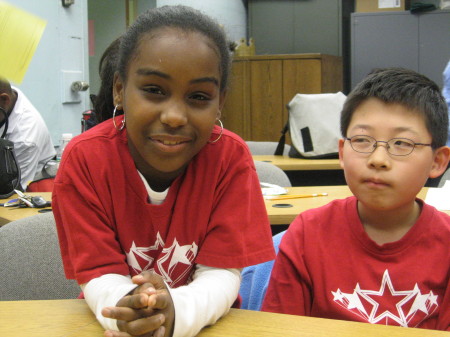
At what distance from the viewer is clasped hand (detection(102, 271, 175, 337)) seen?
0.82 m

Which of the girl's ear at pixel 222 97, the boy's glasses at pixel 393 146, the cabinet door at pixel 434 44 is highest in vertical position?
the cabinet door at pixel 434 44

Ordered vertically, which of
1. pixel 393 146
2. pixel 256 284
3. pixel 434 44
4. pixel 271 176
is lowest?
pixel 256 284

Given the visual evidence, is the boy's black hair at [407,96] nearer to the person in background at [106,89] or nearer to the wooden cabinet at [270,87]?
the person in background at [106,89]

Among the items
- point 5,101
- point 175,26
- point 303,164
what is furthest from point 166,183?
point 303,164

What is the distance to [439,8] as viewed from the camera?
21.4 ft

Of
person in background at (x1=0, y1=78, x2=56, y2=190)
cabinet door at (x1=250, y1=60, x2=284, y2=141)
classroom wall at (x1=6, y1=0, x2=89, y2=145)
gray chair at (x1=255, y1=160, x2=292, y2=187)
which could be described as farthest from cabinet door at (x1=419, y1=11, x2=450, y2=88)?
person in background at (x1=0, y1=78, x2=56, y2=190)

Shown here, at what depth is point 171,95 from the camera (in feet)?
3.30

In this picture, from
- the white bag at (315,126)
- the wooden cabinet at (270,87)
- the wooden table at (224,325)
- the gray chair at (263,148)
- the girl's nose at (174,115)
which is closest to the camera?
the wooden table at (224,325)

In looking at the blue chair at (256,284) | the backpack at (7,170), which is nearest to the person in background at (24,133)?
the backpack at (7,170)

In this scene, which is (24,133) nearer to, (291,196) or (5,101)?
(5,101)

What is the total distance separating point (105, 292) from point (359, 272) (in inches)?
21.0

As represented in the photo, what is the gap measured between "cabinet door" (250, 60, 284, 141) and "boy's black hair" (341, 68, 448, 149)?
5.26m

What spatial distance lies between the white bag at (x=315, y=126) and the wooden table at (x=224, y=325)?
2.89m

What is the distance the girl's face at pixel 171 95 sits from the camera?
1003 mm
